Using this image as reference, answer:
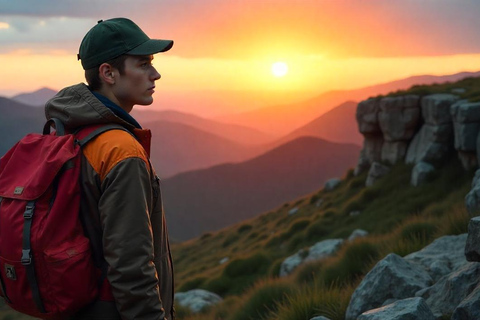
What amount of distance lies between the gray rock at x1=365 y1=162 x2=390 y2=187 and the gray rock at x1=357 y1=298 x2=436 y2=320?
16.2m

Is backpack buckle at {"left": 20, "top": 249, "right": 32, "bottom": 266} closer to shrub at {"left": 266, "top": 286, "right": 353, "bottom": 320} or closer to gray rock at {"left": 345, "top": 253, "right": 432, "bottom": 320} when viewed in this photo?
gray rock at {"left": 345, "top": 253, "right": 432, "bottom": 320}

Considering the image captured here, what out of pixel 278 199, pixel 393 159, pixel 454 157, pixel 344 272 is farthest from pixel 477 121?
pixel 278 199

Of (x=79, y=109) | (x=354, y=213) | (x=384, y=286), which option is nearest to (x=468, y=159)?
(x=354, y=213)

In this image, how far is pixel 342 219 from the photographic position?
1939cm

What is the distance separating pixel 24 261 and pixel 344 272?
6.58m

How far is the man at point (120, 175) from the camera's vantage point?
2.80 m

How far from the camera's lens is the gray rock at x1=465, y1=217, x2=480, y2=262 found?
4.86 meters

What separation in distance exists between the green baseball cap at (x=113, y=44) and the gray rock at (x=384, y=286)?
371cm

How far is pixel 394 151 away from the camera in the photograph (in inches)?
799

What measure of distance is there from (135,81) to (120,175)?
668 mm

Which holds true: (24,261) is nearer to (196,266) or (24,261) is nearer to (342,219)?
(342,219)

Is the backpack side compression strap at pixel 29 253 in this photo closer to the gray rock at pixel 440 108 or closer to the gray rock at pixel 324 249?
the gray rock at pixel 324 249

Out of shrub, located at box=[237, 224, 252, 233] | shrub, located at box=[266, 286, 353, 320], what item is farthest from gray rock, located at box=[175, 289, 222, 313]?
shrub, located at box=[237, 224, 252, 233]

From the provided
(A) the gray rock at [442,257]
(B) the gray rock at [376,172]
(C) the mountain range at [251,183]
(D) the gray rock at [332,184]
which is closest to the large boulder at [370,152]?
(B) the gray rock at [376,172]
